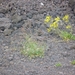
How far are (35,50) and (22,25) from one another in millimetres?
1902

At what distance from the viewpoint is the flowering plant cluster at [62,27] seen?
8.22 meters

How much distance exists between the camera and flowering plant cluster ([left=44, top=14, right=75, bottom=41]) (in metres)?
8.22

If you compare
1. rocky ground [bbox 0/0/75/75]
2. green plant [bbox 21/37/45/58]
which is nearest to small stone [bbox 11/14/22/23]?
rocky ground [bbox 0/0/75/75]

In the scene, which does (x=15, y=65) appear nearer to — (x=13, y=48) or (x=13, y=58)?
(x=13, y=58)

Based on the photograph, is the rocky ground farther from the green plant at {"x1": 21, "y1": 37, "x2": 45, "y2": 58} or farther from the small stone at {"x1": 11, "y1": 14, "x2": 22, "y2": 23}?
the green plant at {"x1": 21, "y1": 37, "x2": 45, "y2": 58}

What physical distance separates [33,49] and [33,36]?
3.41 feet

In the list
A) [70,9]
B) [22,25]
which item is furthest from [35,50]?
[70,9]

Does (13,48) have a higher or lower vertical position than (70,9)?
lower

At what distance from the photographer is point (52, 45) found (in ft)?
26.0

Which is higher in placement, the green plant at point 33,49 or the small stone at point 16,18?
the small stone at point 16,18

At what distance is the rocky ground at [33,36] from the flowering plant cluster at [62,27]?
0.57ft

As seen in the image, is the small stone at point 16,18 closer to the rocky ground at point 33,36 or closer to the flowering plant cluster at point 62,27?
the rocky ground at point 33,36

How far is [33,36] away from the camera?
841 centimetres

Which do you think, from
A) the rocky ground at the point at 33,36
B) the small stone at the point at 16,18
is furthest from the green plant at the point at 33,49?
the small stone at the point at 16,18
